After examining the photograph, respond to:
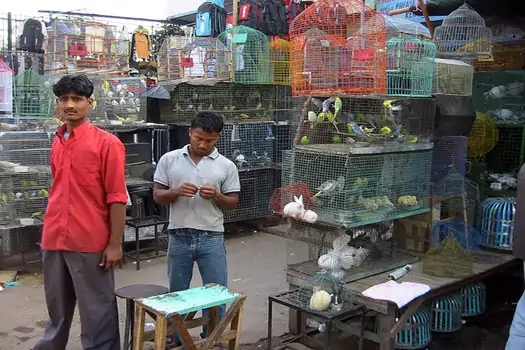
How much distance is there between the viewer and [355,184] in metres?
4.31

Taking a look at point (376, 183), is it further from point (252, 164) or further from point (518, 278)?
point (252, 164)

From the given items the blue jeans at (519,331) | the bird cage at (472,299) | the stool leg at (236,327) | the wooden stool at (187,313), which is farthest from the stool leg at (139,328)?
the bird cage at (472,299)

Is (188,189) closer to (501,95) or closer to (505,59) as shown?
(501,95)

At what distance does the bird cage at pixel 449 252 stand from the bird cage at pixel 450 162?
36 centimetres

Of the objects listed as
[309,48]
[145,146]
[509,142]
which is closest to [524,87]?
[509,142]

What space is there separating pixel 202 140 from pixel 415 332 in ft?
7.82

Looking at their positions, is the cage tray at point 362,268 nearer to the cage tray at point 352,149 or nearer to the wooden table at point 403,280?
the wooden table at point 403,280

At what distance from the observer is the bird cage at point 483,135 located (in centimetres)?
625

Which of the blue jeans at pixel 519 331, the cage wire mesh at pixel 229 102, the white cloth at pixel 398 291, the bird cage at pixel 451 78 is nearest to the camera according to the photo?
the blue jeans at pixel 519 331

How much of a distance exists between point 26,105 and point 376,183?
4.72 meters

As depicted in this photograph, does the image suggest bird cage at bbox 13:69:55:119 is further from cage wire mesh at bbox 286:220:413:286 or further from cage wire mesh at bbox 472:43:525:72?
cage wire mesh at bbox 472:43:525:72

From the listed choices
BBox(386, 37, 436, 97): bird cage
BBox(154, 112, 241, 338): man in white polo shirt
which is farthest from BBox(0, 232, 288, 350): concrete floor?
BBox(386, 37, 436, 97): bird cage

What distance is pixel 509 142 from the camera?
6750 mm

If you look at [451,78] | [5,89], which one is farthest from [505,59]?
[5,89]
